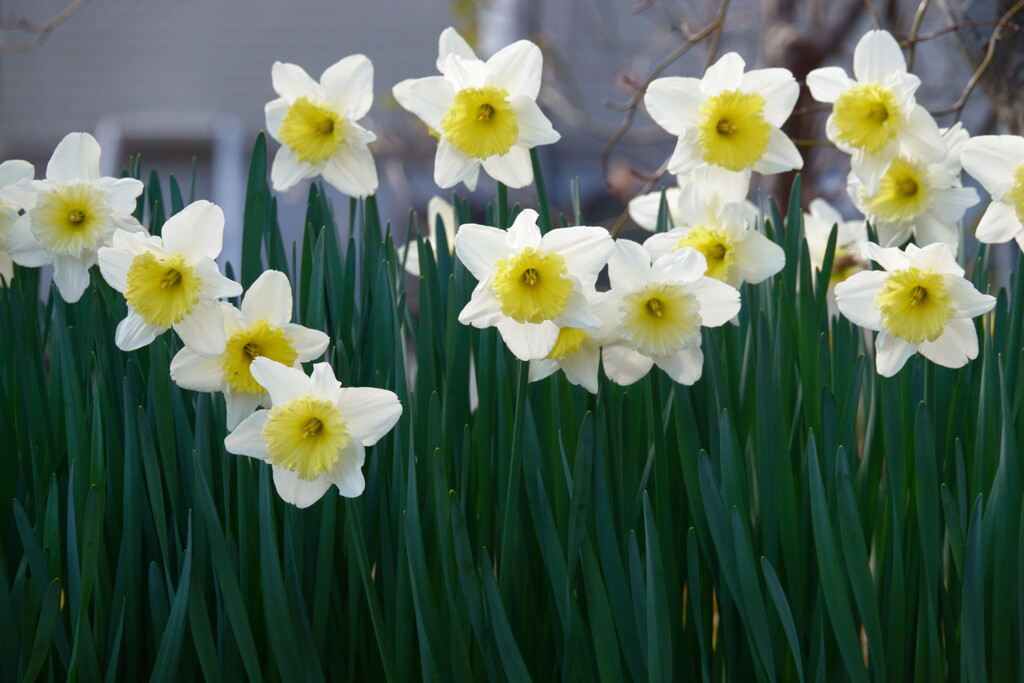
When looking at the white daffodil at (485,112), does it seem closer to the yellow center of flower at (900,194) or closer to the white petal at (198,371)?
the white petal at (198,371)

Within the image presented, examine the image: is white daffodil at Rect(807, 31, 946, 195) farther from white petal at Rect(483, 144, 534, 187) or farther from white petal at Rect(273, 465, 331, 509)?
white petal at Rect(273, 465, 331, 509)

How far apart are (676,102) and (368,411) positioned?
563 mm

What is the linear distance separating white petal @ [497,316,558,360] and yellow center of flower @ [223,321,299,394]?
0.23 meters

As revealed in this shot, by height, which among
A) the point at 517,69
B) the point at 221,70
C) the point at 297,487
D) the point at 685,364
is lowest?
the point at 297,487

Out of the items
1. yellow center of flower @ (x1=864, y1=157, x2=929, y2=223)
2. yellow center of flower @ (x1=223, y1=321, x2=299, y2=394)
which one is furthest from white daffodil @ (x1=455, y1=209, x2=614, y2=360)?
yellow center of flower @ (x1=864, y1=157, x2=929, y2=223)

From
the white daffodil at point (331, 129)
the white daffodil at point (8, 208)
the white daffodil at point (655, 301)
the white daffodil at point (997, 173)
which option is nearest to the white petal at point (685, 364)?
the white daffodil at point (655, 301)

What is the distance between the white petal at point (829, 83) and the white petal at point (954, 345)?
1.21 ft

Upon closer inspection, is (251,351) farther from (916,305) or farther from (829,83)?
(829,83)

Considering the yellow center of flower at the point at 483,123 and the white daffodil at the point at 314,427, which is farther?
the yellow center of flower at the point at 483,123

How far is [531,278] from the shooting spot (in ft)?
2.79

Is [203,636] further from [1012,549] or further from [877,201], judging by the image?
[877,201]

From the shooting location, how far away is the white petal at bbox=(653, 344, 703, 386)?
3.06 feet

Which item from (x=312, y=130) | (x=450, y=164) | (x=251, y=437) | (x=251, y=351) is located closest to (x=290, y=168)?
(x=312, y=130)

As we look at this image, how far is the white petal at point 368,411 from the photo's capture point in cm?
87
